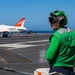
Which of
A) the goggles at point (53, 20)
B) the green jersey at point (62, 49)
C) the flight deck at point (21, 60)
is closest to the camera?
the green jersey at point (62, 49)

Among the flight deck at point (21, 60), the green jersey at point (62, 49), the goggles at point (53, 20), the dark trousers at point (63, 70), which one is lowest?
the flight deck at point (21, 60)

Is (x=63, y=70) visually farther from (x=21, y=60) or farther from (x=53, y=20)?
(x=21, y=60)

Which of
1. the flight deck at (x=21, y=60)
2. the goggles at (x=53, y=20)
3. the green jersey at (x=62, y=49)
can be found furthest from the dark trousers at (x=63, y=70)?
the flight deck at (x=21, y=60)

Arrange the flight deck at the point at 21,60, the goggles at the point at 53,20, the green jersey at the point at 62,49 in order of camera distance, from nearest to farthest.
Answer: the green jersey at the point at 62,49 → the goggles at the point at 53,20 → the flight deck at the point at 21,60

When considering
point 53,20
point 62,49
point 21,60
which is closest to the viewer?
point 62,49

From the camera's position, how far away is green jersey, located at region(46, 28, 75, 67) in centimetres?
451

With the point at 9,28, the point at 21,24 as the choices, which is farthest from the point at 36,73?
the point at 21,24

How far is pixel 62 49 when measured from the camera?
4.59m

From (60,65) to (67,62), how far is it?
116mm

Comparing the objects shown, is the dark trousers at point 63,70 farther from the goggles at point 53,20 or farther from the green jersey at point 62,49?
the goggles at point 53,20

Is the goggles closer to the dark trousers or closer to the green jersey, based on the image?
the green jersey

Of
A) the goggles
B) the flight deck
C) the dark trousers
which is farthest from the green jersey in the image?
the flight deck

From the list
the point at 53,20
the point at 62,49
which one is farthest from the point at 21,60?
the point at 62,49

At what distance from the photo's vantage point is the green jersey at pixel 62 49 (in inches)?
177
